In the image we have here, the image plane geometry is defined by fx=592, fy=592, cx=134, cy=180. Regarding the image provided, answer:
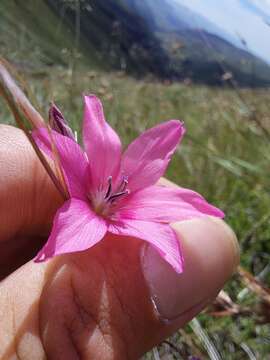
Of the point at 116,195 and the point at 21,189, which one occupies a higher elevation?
the point at 116,195

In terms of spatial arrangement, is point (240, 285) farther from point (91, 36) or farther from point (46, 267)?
point (91, 36)

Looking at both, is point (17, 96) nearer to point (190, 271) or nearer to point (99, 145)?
point (99, 145)

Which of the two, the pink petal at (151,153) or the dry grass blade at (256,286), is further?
the dry grass blade at (256,286)

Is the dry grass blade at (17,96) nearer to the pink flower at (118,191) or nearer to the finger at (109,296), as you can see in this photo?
the pink flower at (118,191)

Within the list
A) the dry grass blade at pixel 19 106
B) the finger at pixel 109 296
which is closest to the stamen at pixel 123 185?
the finger at pixel 109 296

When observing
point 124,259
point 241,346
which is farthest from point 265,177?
point 124,259

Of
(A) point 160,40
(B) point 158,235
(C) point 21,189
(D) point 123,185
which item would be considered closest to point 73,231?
(B) point 158,235
